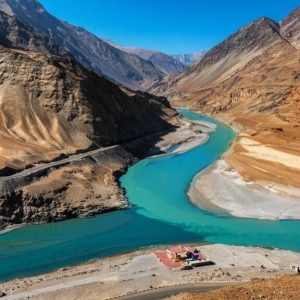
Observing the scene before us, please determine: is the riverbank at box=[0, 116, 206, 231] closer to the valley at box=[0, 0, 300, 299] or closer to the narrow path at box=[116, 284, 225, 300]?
the valley at box=[0, 0, 300, 299]

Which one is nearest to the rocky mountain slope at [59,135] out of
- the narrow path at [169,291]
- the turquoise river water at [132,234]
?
the turquoise river water at [132,234]

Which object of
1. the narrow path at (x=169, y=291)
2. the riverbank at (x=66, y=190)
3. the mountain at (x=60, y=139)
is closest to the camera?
the narrow path at (x=169, y=291)

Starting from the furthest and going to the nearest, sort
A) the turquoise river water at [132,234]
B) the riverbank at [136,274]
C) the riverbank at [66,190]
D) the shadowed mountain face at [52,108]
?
1. the shadowed mountain face at [52,108]
2. the riverbank at [66,190]
3. the turquoise river water at [132,234]
4. the riverbank at [136,274]

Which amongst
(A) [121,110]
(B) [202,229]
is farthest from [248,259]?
(A) [121,110]

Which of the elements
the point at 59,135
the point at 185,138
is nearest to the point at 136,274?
the point at 59,135

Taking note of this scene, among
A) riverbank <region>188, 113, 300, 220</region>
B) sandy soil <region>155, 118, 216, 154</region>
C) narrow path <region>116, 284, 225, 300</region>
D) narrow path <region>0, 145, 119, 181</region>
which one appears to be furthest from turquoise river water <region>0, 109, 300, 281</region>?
sandy soil <region>155, 118, 216, 154</region>

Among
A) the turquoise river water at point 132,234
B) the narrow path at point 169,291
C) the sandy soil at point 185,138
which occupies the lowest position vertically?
the narrow path at point 169,291

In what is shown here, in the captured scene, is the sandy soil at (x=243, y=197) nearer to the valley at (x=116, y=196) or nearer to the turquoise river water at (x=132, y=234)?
the valley at (x=116, y=196)
